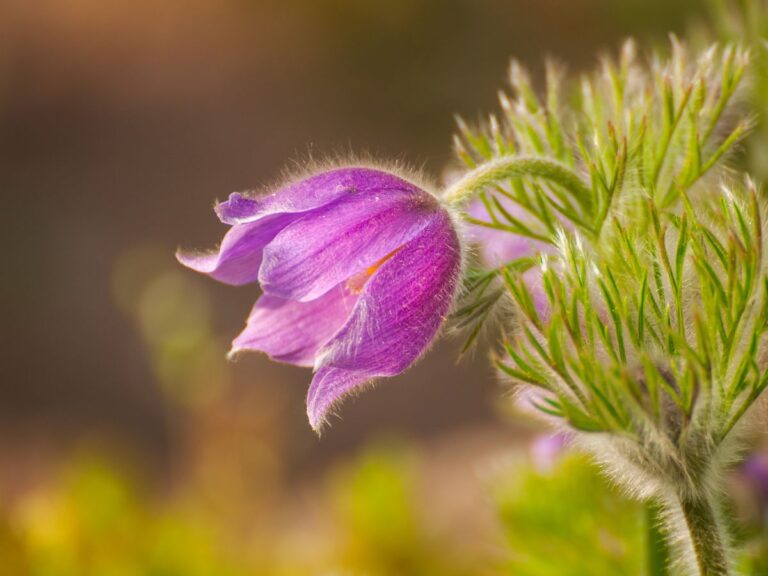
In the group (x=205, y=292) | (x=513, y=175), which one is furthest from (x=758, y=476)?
(x=205, y=292)

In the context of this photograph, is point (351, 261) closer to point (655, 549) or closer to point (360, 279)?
point (360, 279)

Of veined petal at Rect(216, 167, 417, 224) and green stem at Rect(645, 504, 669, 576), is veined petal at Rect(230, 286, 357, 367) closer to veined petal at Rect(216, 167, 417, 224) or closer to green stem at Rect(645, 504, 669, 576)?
veined petal at Rect(216, 167, 417, 224)

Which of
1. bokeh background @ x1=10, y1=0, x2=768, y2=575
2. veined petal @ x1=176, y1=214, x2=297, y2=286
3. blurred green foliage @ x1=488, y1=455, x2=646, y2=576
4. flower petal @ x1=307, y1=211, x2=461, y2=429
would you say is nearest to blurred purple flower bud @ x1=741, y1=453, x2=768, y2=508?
blurred green foliage @ x1=488, y1=455, x2=646, y2=576

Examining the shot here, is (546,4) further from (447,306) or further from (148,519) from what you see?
(447,306)

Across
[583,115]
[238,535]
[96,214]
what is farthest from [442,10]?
[583,115]

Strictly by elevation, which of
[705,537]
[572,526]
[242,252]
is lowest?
[705,537]

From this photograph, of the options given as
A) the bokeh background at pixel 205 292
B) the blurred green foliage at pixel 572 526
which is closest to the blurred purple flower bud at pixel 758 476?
the blurred green foliage at pixel 572 526
